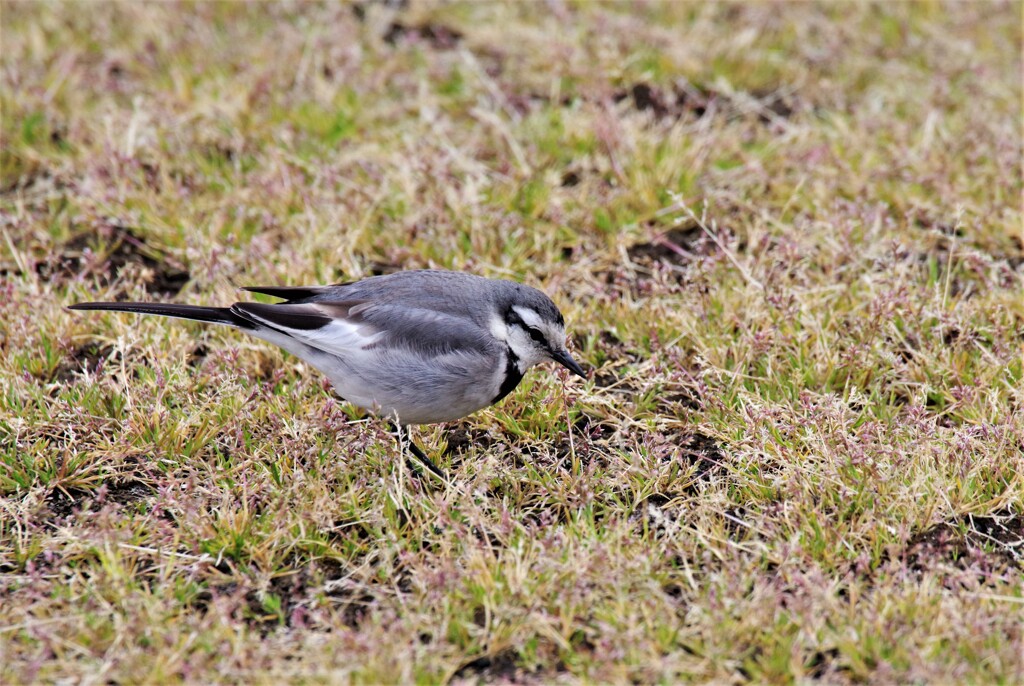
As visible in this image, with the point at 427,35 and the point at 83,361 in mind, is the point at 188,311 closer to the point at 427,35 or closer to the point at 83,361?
the point at 83,361

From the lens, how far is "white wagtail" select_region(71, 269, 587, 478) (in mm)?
4891

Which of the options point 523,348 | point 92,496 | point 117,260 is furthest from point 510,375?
point 117,260

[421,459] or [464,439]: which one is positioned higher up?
[421,459]

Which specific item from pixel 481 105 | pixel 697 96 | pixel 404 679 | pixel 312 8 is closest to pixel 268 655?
pixel 404 679

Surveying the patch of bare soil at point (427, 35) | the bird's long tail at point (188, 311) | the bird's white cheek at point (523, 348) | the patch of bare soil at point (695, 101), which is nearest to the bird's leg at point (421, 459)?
the bird's white cheek at point (523, 348)

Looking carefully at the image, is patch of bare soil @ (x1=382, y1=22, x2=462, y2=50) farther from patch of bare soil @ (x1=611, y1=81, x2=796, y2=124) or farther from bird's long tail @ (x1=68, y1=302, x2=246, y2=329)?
bird's long tail @ (x1=68, y1=302, x2=246, y2=329)

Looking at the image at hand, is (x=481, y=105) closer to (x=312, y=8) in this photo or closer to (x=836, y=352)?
(x=312, y=8)

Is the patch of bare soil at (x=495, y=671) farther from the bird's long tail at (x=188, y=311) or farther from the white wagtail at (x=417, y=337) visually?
the bird's long tail at (x=188, y=311)

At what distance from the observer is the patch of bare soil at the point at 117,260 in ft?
20.7

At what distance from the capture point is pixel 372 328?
16.5ft

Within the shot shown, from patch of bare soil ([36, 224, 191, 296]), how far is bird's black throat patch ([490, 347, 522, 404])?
2.28 m

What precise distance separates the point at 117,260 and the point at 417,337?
2507 millimetres

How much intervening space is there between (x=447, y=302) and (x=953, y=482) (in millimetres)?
2360

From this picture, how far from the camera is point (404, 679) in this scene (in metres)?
3.79
